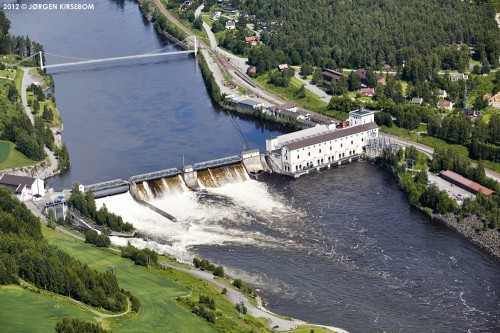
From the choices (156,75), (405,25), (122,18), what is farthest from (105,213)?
(122,18)

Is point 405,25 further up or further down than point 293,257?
further up

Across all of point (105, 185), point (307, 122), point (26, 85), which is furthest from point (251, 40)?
point (105, 185)

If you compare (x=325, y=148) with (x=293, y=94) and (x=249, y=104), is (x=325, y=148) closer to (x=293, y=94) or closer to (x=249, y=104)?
(x=249, y=104)

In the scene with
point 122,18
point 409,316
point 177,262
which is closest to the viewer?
point 409,316

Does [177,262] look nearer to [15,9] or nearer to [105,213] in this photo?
[105,213]

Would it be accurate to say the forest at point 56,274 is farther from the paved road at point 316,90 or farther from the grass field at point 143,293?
the paved road at point 316,90

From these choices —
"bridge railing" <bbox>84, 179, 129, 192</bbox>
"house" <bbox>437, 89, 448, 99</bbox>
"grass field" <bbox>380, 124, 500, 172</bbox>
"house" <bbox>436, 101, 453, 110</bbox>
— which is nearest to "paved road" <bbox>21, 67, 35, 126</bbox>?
"bridge railing" <bbox>84, 179, 129, 192</bbox>

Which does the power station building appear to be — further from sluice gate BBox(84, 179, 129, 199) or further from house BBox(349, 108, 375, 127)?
sluice gate BBox(84, 179, 129, 199)
